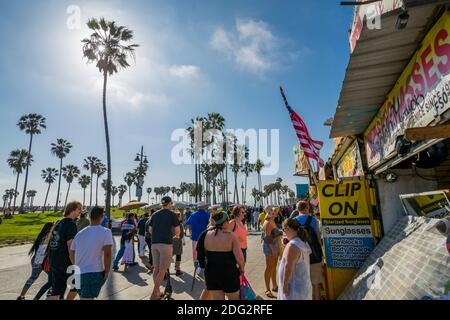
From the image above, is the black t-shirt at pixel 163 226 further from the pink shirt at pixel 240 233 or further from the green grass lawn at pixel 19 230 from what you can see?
the green grass lawn at pixel 19 230

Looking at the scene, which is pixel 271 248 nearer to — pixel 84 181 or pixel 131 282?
pixel 131 282

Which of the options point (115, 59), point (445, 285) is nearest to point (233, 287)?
point (445, 285)

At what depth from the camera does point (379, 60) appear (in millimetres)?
3834

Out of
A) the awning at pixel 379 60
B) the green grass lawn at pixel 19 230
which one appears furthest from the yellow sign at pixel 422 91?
the green grass lawn at pixel 19 230

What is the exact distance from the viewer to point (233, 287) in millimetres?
3490

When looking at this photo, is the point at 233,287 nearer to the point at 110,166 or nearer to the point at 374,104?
the point at 374,104

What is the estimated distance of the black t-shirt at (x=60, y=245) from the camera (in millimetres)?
4238

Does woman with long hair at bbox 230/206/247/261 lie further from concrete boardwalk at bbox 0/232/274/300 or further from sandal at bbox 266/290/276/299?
concrete boardwalk at bbox 0/232/274/300

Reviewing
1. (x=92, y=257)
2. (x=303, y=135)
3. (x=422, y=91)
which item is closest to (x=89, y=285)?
(x=92, y=257)

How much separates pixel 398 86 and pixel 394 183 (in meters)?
2.26

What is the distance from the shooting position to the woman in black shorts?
3.50 metres

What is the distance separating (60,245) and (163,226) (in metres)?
1.87

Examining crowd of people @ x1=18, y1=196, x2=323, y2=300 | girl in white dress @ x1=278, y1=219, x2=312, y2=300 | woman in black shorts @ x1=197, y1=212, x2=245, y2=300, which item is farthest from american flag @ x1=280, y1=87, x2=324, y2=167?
woman in black shorts @ x1=197, y1=212, x2=245, y2=300

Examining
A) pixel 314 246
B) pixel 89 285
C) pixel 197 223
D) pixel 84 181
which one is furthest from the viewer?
pixel 84 181
